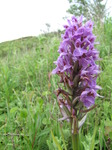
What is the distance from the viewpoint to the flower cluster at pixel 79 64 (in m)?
1.36

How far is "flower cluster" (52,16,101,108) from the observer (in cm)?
136

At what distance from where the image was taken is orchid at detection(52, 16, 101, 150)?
1.35m

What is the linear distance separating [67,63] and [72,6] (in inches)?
1289

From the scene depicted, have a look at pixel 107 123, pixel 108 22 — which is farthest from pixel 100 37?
pixel 107 123

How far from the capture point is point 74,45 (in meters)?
1.41

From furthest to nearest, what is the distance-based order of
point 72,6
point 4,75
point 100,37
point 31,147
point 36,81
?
point 72,6 → point 100,37 → point 36,81 → point 4,75 → point 31,147

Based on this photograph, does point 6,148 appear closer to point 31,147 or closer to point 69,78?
point 31,147

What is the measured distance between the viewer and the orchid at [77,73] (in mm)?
1354

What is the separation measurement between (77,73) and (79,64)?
2.7 inches

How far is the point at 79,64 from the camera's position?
1395 millimetres

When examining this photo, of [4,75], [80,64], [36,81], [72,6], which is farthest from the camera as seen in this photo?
[72,6]

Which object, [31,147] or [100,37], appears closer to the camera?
[31,147]

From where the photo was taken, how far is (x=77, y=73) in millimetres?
1402

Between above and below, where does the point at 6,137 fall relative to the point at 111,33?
below
